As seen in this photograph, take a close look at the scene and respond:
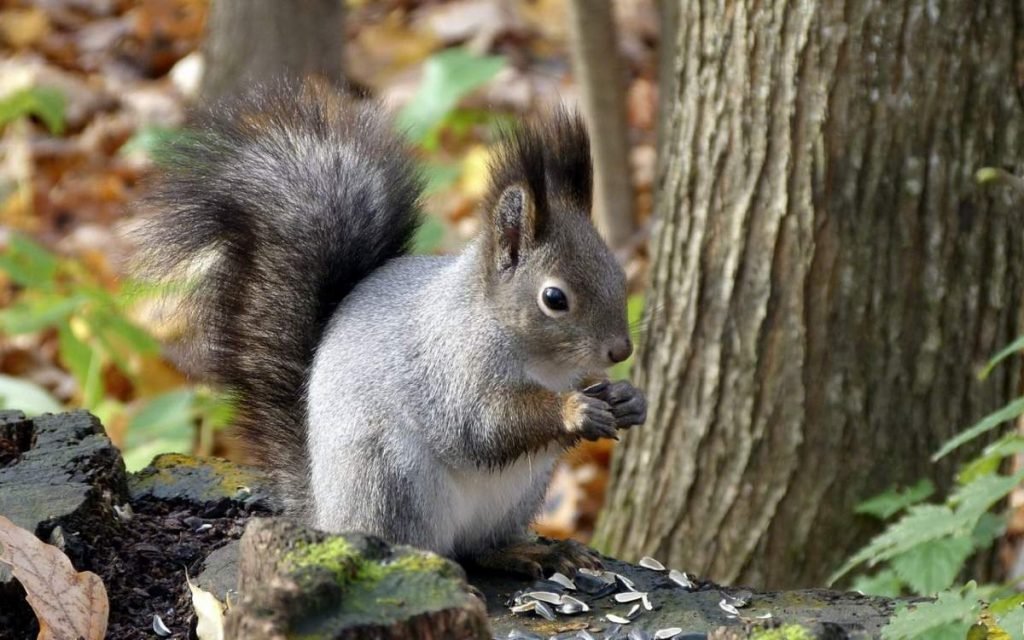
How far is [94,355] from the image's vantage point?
12.1 ft

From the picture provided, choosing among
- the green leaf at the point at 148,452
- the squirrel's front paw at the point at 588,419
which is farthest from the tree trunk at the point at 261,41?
the squirrel's front paw at the point at 588,419

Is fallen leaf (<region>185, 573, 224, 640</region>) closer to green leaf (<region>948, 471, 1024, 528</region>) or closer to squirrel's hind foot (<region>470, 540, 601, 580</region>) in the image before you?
squirrel's hind foot (<region>470, 540, 601, 580</region>)

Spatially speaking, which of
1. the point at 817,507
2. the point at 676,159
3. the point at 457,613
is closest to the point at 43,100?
the point at 676,159

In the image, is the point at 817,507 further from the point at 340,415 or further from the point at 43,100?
the point at 43,100

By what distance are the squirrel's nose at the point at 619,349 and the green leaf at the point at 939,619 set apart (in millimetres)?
497

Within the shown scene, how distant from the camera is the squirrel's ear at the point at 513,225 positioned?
1941 millimetres

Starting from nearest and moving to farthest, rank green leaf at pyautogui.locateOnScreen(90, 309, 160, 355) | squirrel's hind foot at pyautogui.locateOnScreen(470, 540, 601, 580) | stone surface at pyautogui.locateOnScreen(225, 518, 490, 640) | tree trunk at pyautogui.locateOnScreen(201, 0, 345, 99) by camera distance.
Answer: stone surface at pyautogui.locateOnScreen(225, 518, 490, 640) → squirrel's hind foot at pyautogui.locateOnScreen(470, 540, 601, 580) → green leaf at pyautogui.locateOnScreen(90, 309, 160, 355) → tree trunk at pyautogui.locateOnScreen(201, 0, 345, 99)

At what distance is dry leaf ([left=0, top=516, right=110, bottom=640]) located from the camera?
1.62 metres

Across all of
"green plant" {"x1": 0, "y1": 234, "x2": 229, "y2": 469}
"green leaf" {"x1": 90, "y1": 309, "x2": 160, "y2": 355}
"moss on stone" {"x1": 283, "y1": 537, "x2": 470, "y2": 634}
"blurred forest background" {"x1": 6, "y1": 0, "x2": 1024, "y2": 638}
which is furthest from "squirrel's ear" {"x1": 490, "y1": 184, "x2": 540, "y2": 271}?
"green leaf" {"x1": 90, "y1": 309, "x2": 160, "y2": 355}

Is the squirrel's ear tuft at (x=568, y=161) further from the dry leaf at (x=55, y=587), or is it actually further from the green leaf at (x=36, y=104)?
the green leaf at (x=36, y=104)

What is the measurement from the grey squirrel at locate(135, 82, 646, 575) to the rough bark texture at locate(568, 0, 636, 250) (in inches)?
76.9

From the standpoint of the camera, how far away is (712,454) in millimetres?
2729

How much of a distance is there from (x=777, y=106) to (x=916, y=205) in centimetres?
31

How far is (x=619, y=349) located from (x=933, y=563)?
627mm
